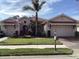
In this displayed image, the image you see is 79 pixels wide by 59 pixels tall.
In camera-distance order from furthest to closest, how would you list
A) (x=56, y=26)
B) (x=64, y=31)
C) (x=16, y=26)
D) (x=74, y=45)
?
(x=16, y=26) < (x=56, y=26) < (x=64, y=31) < (x=74, y=45)

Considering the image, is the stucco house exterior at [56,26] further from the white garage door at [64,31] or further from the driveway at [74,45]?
the driveway at [74,45]

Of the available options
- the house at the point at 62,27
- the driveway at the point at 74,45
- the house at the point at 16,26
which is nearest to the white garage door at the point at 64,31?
the house at the point at 62,27

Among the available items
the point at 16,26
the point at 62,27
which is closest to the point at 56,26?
the point at 62,27

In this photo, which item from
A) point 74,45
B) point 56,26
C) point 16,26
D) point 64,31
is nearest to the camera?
point 74,45

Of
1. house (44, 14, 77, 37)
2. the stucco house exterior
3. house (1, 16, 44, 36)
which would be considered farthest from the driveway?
house (1, 16, 44, 36)

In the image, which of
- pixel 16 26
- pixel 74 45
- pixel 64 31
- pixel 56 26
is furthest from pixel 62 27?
pixel 74 45

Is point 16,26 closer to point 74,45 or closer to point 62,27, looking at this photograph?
point 62,27

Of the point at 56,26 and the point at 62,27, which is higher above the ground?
the point at 56,26

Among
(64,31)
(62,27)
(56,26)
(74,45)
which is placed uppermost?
(56,26)

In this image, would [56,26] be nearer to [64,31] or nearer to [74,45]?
[64,31]

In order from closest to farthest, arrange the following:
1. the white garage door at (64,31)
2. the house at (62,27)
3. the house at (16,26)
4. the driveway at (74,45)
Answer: the driveway at (74,45)
the house at (62,27)
the white garage door at (64,31)
the house at (16,26)

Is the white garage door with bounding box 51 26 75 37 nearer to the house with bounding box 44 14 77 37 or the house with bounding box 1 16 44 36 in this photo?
the house with bounding box 44 14 77 37

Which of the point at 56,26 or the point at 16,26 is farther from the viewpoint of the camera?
the point at 16,26

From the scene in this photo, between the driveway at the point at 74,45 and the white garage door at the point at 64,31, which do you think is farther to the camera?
the white garage door at the point at 64,31
